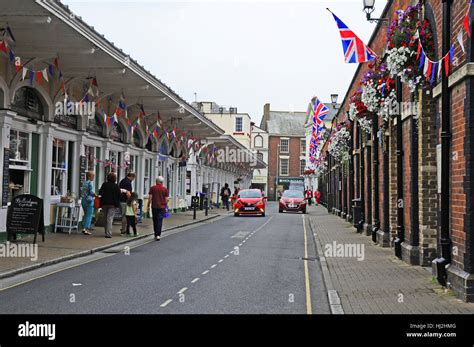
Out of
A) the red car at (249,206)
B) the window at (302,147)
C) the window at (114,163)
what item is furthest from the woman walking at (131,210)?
the window at (302,147)

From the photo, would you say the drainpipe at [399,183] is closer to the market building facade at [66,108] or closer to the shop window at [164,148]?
the market building facade at [66,108]

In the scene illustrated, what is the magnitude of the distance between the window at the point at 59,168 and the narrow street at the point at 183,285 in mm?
4121

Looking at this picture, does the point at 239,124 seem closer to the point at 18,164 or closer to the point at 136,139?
the point at 136,139

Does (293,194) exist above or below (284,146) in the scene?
below

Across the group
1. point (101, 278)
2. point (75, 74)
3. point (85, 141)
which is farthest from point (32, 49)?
point (101, 278)

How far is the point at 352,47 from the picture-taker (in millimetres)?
13703

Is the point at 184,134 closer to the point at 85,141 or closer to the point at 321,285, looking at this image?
the point at 85,141

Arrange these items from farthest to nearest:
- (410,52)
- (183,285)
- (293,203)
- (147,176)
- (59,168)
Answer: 1. (293,203)
2. (147,176)
3. (59,168)
4. (410,52)
5. (183,285)

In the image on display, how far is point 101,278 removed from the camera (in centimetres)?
973

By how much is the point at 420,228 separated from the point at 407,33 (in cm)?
365

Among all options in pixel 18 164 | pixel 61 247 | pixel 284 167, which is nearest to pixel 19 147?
pixel 18 164

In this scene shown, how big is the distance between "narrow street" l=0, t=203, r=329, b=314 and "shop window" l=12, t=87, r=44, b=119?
4.64 metres

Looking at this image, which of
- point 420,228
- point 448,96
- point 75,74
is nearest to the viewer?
Answer: point 448,96

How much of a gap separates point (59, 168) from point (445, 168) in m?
12.3
